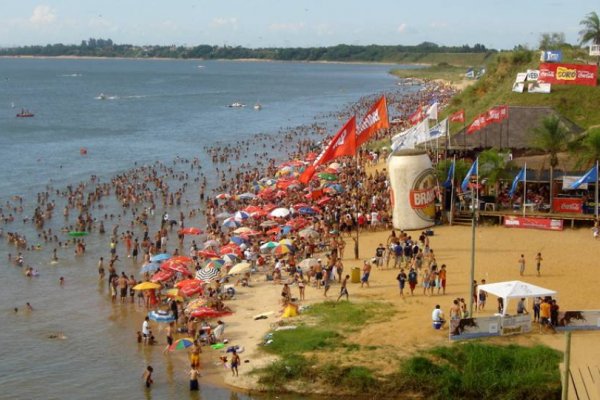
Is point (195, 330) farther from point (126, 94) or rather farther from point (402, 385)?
point (126, 94)

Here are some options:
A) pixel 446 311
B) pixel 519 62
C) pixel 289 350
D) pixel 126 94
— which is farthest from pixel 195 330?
pixel 126 94

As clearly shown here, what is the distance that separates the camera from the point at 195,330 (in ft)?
75.9

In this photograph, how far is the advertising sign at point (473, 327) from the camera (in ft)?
64.7

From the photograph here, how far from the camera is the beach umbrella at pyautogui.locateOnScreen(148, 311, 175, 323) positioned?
79.0 ft

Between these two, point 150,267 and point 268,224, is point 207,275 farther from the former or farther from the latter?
point 268,224

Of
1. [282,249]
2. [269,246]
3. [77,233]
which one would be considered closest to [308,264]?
[282,249]

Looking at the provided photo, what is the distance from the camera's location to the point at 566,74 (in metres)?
44.0

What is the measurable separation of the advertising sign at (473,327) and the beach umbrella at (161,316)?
28.9 feet

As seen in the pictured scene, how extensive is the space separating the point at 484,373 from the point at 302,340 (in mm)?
4949

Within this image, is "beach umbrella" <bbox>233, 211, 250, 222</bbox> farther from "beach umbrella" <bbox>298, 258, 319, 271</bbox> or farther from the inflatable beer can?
"beach umbrella" <bbox>298, 258, 319, 271</bbox>

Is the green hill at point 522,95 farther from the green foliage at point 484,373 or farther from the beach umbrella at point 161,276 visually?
the green foliage at point 484,373

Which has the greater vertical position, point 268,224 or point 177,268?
point 268,224

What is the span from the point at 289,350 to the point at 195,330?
3.90m

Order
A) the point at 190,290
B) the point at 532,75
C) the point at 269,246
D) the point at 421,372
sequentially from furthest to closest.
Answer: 1. the point at 532,75
2. the point at 269,246
3. the point at 190,290
4. the point at 421,372
